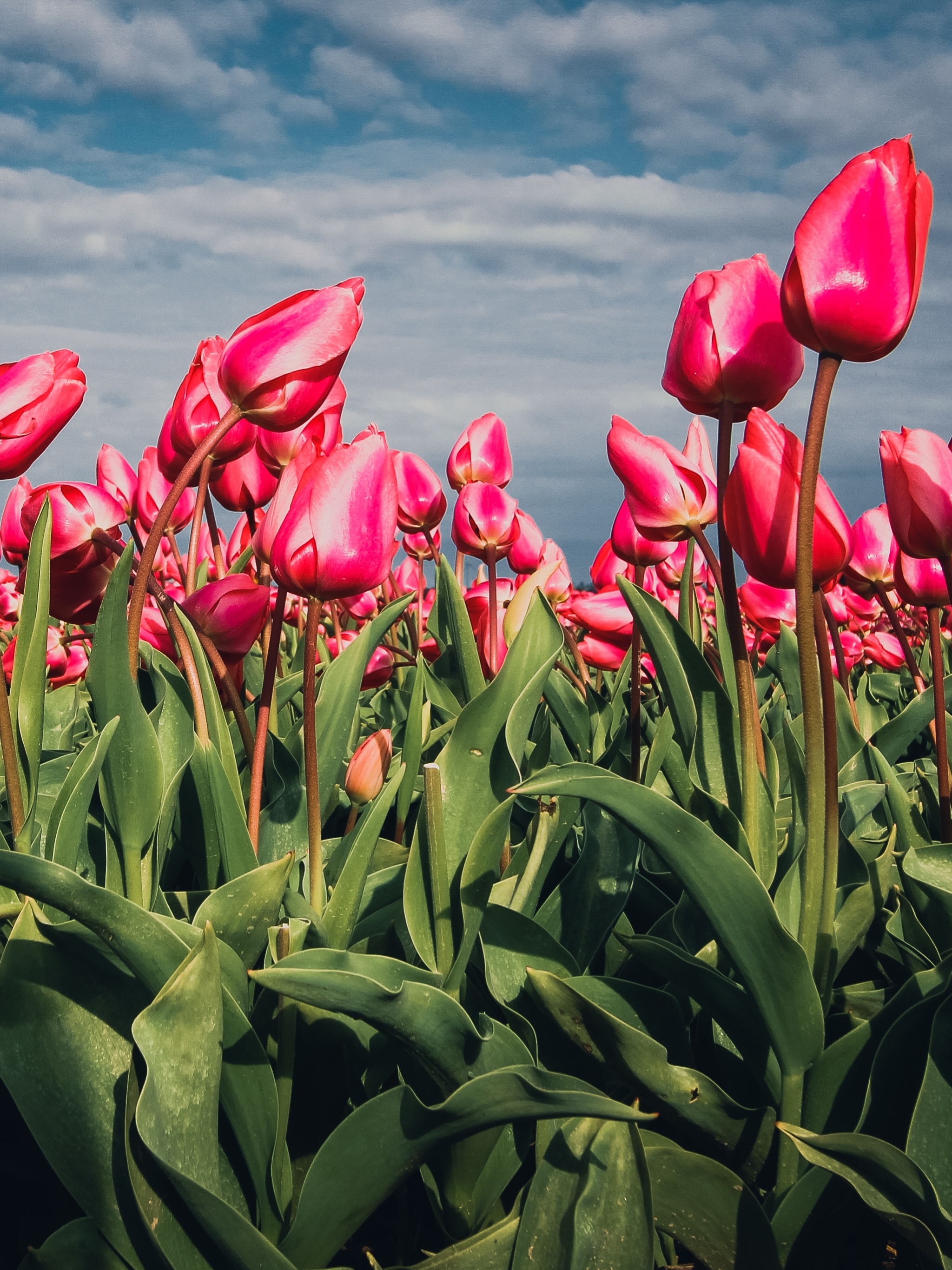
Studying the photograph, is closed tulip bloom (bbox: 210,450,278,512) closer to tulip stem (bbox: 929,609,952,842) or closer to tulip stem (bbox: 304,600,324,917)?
tulip stem (bbox: 304,600,324,917)

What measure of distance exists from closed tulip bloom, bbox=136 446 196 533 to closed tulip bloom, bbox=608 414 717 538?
35.0 inches

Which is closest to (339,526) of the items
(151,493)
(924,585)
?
(924,585)

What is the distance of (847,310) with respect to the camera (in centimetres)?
72

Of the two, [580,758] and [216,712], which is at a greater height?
[216,712]

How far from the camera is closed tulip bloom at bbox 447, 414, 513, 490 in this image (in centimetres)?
231

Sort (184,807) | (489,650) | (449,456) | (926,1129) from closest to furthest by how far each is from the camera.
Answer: (926,1129) < (184,807) < (489,650) < (449,456)

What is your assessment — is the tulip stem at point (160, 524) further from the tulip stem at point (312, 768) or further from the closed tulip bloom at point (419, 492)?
the closed tulip bloom at point (419, 492)

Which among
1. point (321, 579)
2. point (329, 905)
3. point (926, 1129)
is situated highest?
point (321, 579)

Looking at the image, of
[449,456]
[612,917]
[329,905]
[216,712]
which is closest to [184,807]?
[216,712]

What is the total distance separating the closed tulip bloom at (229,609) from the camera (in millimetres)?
1081

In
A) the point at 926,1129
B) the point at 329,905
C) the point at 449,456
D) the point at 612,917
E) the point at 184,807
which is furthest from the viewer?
the point at 449,456

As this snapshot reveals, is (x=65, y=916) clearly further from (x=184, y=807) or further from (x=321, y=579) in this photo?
(x=321, y=579)

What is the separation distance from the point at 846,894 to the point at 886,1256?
0.35 m

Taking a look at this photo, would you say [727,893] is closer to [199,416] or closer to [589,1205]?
[589,1205]
